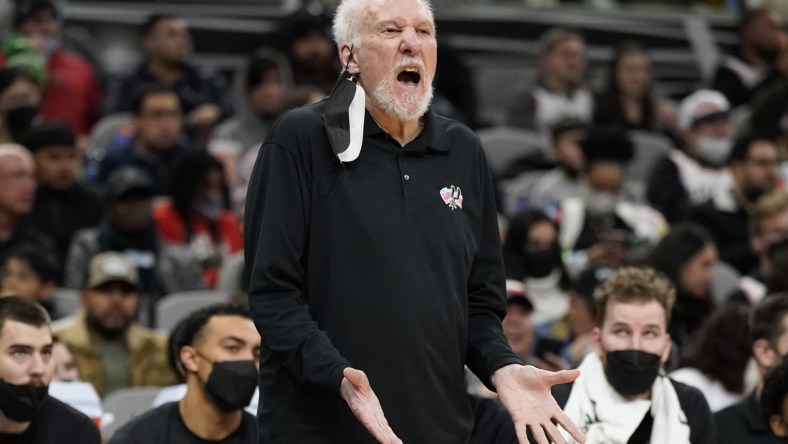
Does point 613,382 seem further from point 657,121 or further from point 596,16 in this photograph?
point 596,16

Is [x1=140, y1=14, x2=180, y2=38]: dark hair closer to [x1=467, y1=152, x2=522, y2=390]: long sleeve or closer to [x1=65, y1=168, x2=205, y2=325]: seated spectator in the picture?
[x1=65, y1=168, x2=205, y2=325]: seated spectator

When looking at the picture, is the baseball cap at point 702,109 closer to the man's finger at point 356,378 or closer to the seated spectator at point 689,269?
the seated spectator at point 689,269

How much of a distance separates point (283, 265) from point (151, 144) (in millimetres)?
5931

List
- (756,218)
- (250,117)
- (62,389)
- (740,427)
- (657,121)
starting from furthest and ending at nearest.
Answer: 1. (657,121)
2. (250,117)
3. (756,218)
4. (62,389)
5. (740,427)

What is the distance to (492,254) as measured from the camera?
361cm

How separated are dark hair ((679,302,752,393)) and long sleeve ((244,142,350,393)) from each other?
3.34 m

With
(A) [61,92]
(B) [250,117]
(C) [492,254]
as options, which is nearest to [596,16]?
(B) [250,117]

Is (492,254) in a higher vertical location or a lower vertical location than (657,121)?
higher

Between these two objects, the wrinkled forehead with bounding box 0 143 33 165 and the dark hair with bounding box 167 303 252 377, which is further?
the wrinkled forehead with bounding box 0 143 33 165

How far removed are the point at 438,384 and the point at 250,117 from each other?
6.60 metres

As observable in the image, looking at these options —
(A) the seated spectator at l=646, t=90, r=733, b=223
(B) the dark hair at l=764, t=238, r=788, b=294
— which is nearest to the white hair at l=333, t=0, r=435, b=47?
(B) the dark hair at l=764, t=238, r=788, b=294

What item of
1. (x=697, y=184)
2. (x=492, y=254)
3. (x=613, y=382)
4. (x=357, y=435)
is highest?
(x=492, y=254)

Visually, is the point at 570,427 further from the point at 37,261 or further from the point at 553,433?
the point at 37,261

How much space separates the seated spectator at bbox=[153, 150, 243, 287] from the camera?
8.31m
